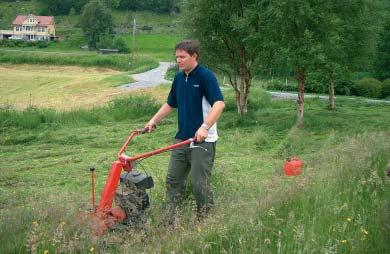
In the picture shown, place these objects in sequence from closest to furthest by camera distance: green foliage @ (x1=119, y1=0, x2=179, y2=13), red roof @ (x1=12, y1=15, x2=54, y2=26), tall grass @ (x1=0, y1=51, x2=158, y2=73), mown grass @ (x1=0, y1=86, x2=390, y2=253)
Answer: mown grass @ (x1=0, y1=86, x2=390, y2=253), tall grass @ (x1=0, y1=51, x2=158, y2=73), red roof @ (x1=12, y1=15, x2=54, y2=26), green foliage @ (x1=119, y1=0, x2=179, y2=13)

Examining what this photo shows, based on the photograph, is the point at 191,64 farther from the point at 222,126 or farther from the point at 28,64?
the point at 28,64

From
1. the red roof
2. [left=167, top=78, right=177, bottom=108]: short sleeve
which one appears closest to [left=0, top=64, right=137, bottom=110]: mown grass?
[left=167, top=78, right=177, bottom=108]: short sleeve

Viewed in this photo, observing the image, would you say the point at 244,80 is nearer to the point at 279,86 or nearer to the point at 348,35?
the point at 348,35

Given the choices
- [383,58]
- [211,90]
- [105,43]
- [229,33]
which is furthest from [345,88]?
[105,43]

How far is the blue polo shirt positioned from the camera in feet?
17.6

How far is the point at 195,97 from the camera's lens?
5453mm

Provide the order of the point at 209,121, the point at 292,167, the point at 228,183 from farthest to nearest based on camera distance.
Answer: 1. the point at 292,167
2. the point at 228,183
3. the point at 209,121

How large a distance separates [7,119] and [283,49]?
33.7 feet

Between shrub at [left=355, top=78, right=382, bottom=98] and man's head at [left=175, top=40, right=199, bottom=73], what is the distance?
37086mm

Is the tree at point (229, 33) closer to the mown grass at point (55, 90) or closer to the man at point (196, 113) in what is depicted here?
the mown grass at point (55, 90)

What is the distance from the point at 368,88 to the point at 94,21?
66703 millimetres

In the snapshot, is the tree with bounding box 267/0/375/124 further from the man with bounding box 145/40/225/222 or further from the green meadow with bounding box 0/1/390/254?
the man with bounding box 145/40/225/222

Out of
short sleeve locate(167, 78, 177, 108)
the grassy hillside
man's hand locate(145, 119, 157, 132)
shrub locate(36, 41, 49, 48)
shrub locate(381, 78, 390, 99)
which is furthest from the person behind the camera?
shrub locate(36, 41, 49, 48)

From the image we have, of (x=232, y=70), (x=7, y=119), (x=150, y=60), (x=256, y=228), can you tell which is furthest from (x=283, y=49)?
(x=150, y=60)
